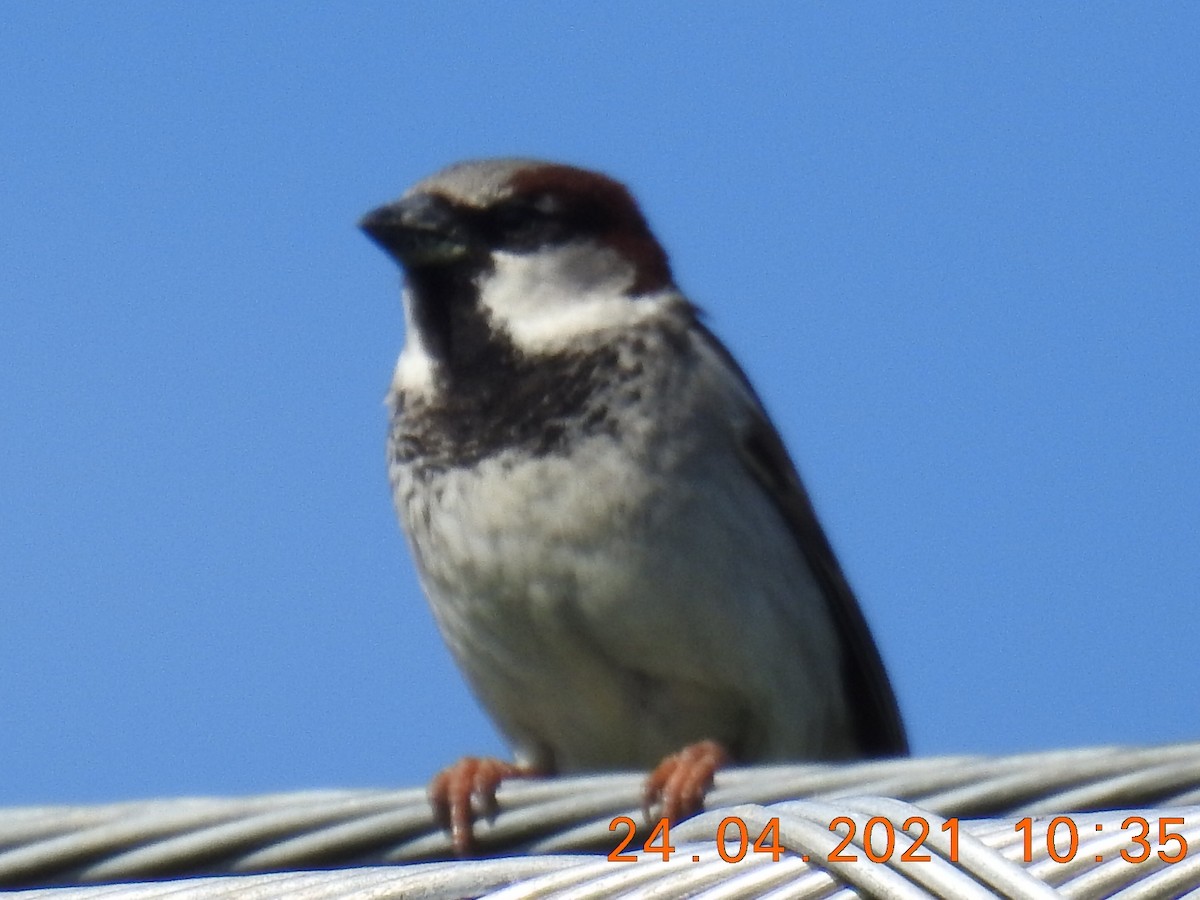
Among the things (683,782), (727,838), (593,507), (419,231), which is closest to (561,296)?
(419,231)

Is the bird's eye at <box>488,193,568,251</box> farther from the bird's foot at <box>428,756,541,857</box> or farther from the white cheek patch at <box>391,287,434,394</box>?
the bird's foot at <box>428,756,541,857</box>

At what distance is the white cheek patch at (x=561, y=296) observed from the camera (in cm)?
361

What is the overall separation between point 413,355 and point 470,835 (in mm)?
1897

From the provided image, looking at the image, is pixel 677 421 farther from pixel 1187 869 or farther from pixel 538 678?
pixel 1187 869

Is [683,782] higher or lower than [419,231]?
lower

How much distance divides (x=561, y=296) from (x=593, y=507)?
612 mm

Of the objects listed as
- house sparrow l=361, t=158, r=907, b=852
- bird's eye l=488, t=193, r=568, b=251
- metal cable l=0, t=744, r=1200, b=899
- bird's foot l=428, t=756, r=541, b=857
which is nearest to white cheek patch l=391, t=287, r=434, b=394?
house sparrow l=361, t=158, r=907, b=852

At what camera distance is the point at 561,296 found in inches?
147

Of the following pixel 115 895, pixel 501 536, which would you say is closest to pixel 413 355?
pixel 501 536

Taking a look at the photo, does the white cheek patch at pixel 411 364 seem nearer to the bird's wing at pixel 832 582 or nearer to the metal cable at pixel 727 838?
the bird's wing at pixel 832 582
